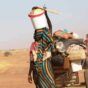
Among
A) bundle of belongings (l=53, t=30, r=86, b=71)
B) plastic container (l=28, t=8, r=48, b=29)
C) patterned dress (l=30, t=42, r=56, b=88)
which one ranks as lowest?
patterned dress (l=30, t=42, r=56, b=88)

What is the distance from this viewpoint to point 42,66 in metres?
9.68

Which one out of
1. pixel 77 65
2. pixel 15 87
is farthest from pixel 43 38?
pixel 15 87

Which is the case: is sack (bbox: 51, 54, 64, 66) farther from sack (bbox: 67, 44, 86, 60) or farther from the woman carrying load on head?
sack (bbox: 67, 44, 86, 60)

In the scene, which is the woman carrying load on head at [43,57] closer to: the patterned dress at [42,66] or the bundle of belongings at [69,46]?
the patterned dress at [42,66]

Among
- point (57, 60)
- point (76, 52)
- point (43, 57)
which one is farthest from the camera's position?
point (43, 57)

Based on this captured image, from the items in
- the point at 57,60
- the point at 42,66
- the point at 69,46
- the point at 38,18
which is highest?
the point at 38,18

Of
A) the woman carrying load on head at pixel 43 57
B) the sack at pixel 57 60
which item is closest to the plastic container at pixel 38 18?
the woman carrying load on head at pixel 43 57

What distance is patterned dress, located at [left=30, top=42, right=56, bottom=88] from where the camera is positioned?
9617 millimetres

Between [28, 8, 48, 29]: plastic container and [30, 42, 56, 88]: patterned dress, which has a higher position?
[28, 8, 48, 29]: plastic container

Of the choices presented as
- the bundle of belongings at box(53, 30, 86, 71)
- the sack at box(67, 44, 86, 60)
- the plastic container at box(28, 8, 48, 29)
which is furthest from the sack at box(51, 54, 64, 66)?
the plastic container at box(28, 8, 48, 29)

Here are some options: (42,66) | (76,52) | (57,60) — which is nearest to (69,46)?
(76,52)

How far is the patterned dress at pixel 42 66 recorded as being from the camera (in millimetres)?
9617

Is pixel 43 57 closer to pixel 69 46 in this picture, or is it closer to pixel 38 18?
pixel 69 46

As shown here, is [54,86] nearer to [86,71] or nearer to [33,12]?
[86,71]
